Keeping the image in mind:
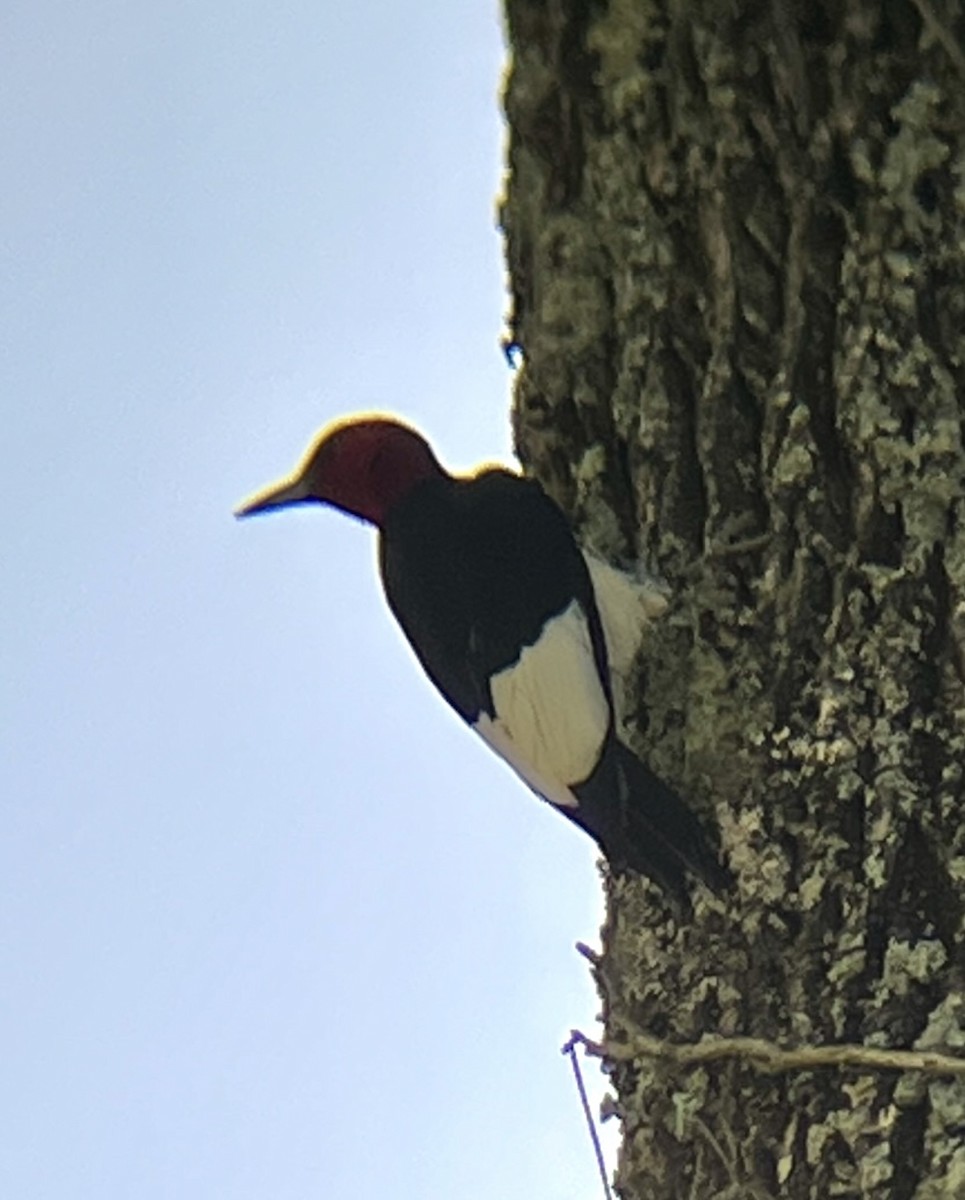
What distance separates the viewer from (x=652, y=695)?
1888 millimetres

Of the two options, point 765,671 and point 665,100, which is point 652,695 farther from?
point 665,100

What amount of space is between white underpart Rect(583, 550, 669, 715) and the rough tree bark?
27 mm

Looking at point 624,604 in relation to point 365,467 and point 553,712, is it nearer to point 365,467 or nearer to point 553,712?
point 553,712

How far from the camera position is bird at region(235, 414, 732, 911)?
1770mm

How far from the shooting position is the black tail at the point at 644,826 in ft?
5.45

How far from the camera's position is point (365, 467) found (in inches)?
89.6

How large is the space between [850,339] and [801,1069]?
0.63 m

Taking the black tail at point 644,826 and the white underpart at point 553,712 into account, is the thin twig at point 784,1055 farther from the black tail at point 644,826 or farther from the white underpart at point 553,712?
the white underpart at point 553,712

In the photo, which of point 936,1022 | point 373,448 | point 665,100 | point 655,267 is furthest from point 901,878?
point 373,448

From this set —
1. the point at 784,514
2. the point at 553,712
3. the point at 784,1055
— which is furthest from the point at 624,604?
the point at 784,1055

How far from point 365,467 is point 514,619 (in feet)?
1.08

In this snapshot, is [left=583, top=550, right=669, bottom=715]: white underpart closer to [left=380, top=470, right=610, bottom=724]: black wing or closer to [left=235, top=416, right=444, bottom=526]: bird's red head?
[left=380, top=470, right=610, bottom=724]: black wing

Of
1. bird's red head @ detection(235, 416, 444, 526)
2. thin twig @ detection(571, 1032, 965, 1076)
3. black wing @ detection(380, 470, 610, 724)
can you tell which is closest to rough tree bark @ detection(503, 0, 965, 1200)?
thin twig @ detection(571, 1032, 965, 1076)

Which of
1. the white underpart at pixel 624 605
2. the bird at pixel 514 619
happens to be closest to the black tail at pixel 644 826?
the bird at pixel 514 619
